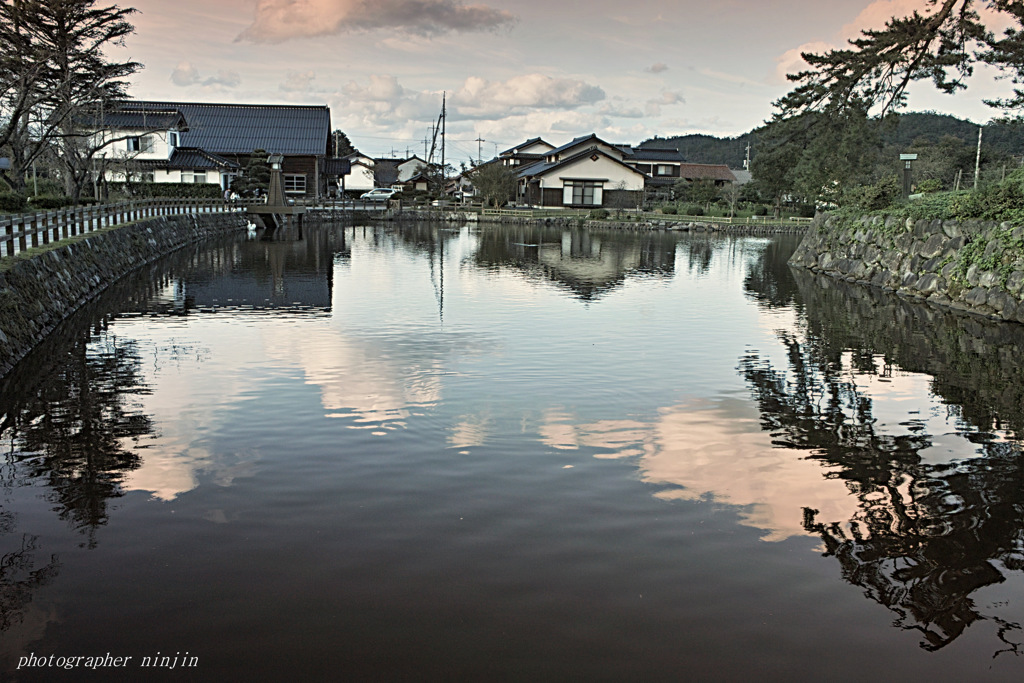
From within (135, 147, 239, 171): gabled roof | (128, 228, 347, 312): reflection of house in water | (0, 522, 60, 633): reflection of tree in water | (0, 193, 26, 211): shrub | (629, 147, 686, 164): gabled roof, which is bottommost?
(0, 522, 60, 633): reflection of tree in water

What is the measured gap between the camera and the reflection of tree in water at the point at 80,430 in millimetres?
7741

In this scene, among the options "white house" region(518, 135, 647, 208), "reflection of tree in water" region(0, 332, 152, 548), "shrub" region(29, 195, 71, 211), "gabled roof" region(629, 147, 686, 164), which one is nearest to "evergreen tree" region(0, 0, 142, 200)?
"shrub" region(29, 195, 71, 211)

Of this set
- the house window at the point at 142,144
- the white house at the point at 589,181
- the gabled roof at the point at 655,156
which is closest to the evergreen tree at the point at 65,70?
the house window at the point at 142,144

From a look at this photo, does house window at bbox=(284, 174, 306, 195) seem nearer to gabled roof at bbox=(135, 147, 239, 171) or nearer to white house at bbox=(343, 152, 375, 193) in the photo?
gabled roof at bbox=(135, 147, 239, 171)

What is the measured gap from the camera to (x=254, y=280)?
81.6ft

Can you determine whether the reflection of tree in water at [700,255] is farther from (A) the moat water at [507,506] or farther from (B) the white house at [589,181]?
(B) the white house at [589,181]

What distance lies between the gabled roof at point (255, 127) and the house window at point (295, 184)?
85.5 inches

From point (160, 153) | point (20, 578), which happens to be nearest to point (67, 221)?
point (20, 578)

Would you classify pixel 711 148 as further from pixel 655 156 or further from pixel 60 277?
pixel 60 277

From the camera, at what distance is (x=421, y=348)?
14727mm

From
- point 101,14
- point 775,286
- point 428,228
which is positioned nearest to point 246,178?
point 428,228

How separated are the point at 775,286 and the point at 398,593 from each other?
75.6 ft

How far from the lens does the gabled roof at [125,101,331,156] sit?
68.2 meters

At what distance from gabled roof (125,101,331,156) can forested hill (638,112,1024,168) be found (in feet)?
120
